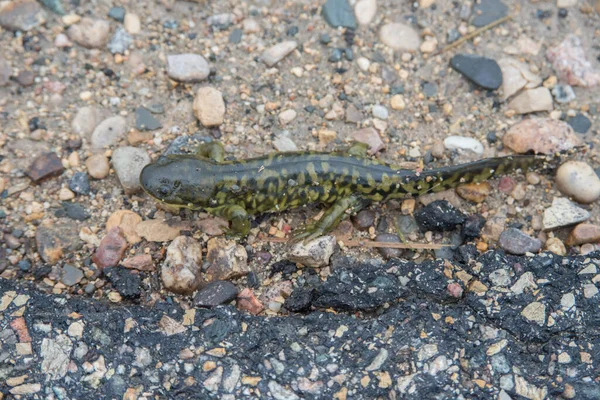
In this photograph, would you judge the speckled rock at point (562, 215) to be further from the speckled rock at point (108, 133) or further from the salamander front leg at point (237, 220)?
the speckled rock at point (108, 133)

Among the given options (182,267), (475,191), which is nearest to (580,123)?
(475,191)

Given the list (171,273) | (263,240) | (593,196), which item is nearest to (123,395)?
(171,273)

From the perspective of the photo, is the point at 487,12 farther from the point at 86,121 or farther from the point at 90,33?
the point at 86,121

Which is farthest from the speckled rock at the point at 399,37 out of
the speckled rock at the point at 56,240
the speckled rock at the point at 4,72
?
the speckled rock at the point at 4,72

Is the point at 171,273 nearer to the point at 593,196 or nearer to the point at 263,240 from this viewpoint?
the point at 263,240

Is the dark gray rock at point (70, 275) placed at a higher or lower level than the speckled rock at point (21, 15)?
lower

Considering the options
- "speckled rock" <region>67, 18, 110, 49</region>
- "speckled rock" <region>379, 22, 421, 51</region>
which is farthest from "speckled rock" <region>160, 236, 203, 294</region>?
"speckled rock" <region>379, 22, 421, 51</region>
